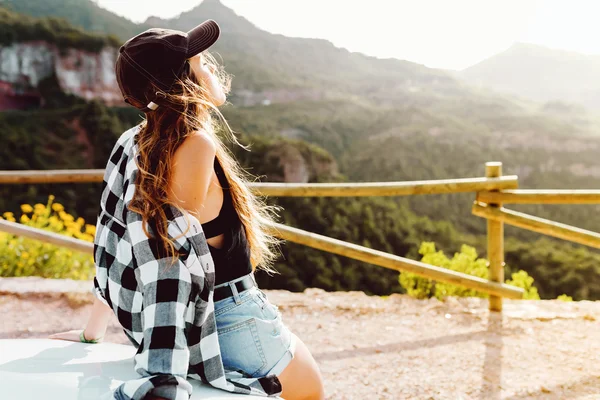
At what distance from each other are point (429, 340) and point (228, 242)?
2297 mm

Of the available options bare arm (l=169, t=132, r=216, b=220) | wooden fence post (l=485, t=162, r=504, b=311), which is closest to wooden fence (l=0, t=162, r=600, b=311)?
wooden fence post (l=485, t=162, r=504, b=311)

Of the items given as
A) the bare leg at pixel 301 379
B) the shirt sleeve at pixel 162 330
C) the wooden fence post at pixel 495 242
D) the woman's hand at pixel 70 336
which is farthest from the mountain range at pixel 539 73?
the shirt sleeve at pixel 162 330

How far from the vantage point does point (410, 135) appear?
33.1 meters

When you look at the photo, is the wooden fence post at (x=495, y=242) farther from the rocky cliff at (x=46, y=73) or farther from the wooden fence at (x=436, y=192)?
the rocky cliff at (x=46, y=73)

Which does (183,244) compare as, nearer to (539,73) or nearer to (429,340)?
(429,340)

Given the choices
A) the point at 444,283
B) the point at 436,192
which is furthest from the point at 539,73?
the point at 436,192

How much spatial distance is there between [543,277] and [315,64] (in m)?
29.5

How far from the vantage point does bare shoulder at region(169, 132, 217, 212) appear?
1241 millimetres

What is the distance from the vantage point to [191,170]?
125cm

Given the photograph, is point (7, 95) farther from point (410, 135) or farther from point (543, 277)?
point (543, 277)

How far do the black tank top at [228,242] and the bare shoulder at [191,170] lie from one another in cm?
12

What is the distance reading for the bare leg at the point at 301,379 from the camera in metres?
1.43

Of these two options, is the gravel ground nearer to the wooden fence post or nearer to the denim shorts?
the wooden fence post

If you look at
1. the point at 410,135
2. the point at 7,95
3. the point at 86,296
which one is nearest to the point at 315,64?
the point at 410,135
